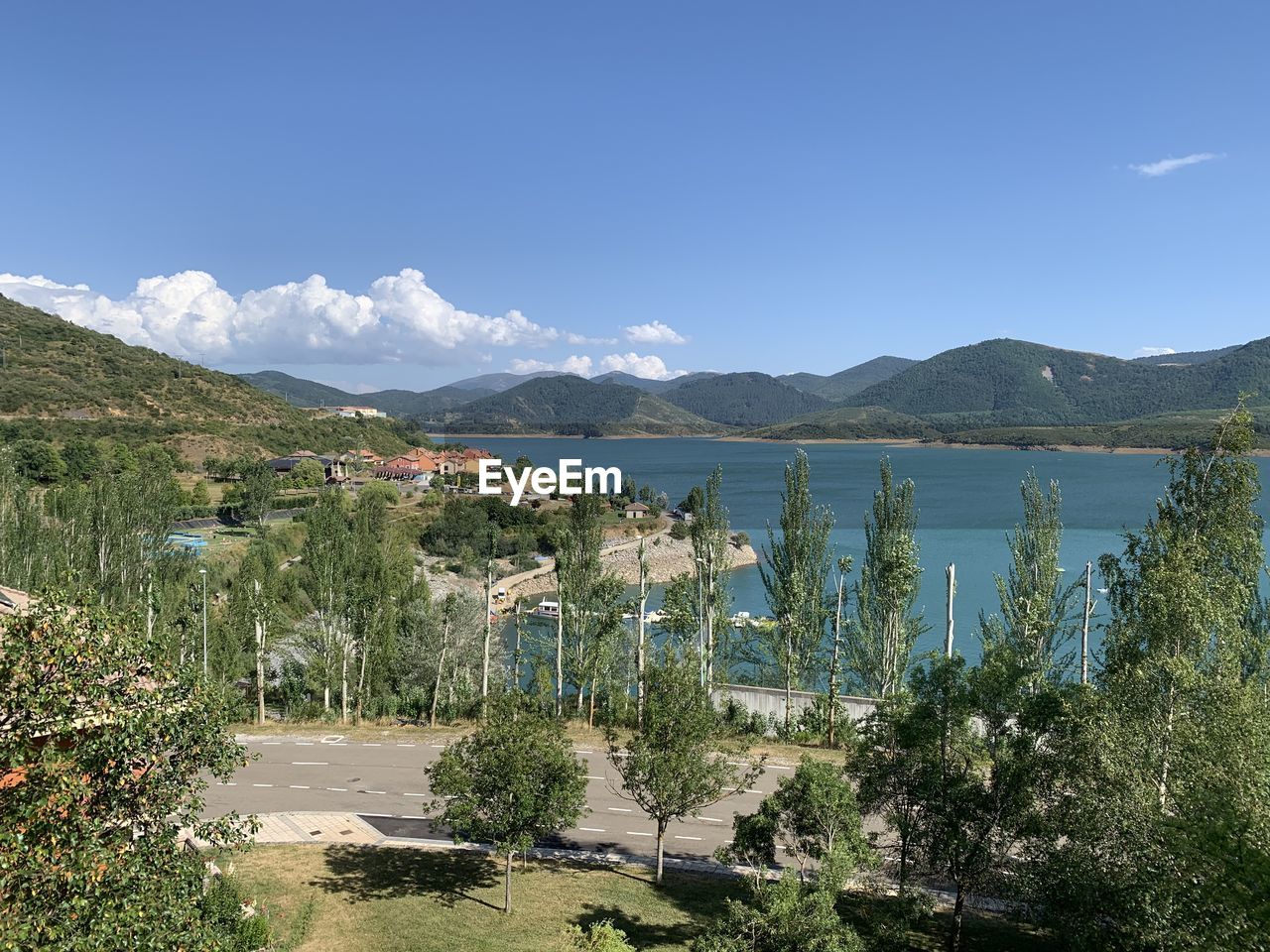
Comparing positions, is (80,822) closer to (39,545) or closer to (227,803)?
(227,803)

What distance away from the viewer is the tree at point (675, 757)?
13.6 m

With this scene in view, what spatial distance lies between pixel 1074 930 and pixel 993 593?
1865 inches

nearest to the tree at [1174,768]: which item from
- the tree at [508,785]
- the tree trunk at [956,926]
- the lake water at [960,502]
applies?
the tree trunk at [956,926]

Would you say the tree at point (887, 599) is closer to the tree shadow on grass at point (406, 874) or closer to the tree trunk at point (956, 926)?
the tree trunk at point (956, 926)

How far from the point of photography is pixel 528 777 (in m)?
12.8

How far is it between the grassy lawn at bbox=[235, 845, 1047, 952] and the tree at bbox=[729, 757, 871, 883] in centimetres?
172

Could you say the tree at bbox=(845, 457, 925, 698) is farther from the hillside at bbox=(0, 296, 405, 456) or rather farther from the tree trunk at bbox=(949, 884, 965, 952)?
the hillside at bbox=(0, 296, 405, 456)

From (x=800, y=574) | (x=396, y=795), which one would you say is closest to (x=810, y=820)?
(x=396, y=795)

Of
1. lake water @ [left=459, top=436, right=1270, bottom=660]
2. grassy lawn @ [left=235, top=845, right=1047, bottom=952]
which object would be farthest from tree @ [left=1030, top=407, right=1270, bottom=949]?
lake water @ [left=459, top=436, right=1270, bottom=660]

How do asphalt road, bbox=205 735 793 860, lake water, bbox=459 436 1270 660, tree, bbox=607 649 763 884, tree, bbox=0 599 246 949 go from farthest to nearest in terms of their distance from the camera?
lake water, bbox=459 436 1270 660 < asphalt road, bbox=205 735 793 860 < tree, bbox=607 649 763 884 < tree, bbox=0 599 246 949

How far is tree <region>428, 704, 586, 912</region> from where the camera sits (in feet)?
41.1

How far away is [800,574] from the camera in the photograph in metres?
27.3

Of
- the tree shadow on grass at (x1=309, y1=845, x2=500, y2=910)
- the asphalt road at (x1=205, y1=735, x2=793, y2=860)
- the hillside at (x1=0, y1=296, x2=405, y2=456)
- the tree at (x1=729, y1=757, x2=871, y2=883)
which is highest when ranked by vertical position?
the hillside at (x1=0, y1=296, x2=405, y2=456)

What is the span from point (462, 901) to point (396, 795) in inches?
223
